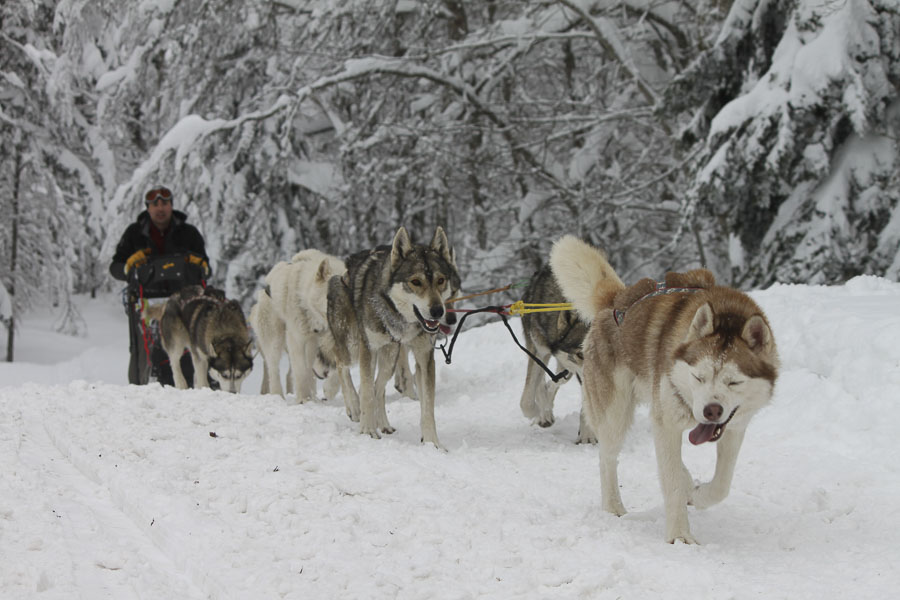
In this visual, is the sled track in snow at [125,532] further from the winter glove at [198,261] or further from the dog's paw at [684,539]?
the winter glove at [198,261]

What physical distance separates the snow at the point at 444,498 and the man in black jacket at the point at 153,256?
261 cm

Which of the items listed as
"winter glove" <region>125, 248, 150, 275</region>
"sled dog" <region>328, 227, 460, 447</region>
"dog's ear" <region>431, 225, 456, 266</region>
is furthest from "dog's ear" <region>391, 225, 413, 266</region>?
"winter glove" <region>125, 248, 150, 275</region>

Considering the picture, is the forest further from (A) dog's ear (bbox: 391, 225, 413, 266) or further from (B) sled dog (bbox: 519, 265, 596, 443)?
(A) dog's ear (bbox: 391, 225, 413, 266)

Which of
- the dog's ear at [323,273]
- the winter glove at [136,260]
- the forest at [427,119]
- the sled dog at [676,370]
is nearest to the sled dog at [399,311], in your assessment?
the dog's ear at [323,273]

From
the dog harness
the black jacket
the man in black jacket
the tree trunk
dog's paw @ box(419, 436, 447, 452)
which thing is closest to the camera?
the dog harness

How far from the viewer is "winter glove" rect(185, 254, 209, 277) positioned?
31.6 ft

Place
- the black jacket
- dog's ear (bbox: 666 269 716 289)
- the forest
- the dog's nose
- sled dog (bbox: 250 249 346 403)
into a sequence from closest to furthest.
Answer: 1. the dog's nose
2. dog's ear (bbox: 666 269 716 289)
3. sled dog (bbox: 250 249 346 403)
4. the black jacket
5. the forest

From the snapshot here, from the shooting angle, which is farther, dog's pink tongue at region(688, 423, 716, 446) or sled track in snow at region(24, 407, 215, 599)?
dog's pink tongue at region(688, 423, 716, 446)

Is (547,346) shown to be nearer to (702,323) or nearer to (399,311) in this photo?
(399,311)

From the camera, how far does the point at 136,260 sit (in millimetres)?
9523

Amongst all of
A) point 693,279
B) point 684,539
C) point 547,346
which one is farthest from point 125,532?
point 547,346

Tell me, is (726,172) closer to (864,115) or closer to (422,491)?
Answer: (864,115)

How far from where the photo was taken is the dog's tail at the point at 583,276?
4734mm

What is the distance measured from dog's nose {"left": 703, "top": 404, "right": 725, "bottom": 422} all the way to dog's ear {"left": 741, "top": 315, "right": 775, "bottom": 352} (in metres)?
0.34
